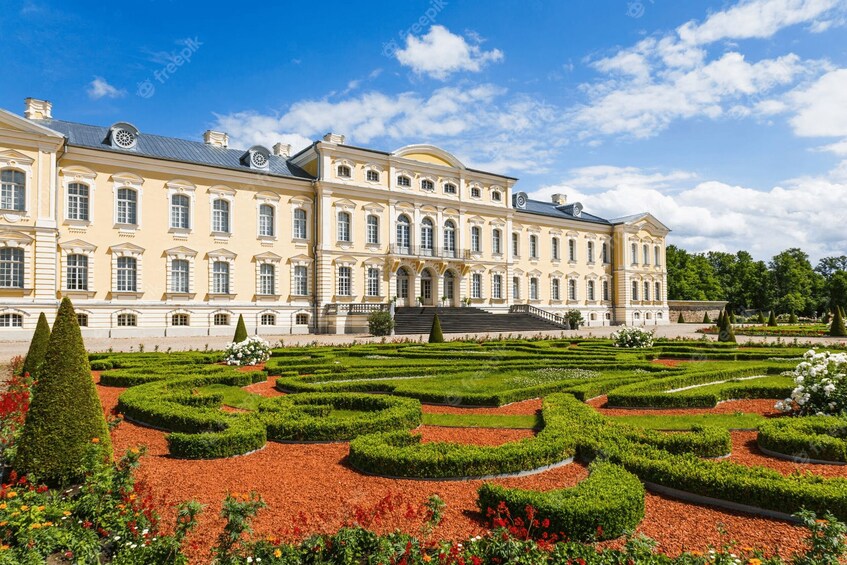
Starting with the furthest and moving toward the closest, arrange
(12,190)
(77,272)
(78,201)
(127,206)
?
(127,206) → (78,201) → (77,272) → (12,190)

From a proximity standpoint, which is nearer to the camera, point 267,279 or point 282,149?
point 267,279

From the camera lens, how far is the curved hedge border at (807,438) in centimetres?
594

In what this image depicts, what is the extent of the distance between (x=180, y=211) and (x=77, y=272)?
5.55 m

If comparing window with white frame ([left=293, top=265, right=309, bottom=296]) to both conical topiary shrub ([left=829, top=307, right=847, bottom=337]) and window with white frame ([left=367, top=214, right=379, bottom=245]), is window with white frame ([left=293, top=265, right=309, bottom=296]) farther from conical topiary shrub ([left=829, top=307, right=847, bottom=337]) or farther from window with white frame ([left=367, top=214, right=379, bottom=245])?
conical topiary shrub ([left=829, top=307, right=847, bottom=337])

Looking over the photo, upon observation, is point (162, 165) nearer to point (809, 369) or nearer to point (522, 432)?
point (522, 432)

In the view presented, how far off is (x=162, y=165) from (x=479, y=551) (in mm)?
28673

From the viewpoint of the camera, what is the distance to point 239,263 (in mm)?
29891

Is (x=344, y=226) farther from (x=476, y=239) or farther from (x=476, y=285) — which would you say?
(x=476, y=285)

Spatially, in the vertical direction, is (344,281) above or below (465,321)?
above

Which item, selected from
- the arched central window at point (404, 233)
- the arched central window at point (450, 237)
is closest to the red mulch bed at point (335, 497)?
the arched central window at point (404, 233)

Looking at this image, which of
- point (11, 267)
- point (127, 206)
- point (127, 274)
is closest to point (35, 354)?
point (11, 267)

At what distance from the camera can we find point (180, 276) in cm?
2830

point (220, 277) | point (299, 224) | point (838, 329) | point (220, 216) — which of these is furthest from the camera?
point (299, 224)

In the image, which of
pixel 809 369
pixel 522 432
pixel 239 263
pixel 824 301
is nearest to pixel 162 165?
pixel 239 263
